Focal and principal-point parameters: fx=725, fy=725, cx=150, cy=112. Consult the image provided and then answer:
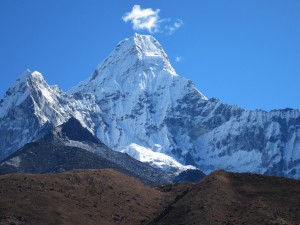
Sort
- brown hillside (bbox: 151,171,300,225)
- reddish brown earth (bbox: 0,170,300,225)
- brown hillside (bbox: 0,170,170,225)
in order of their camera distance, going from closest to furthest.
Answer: brown hillside (bbox: 151,171,300,225) → reddish brown earth (bbox: 0,170,300,225) → brown hillside (bbox: 0,170,170,225)

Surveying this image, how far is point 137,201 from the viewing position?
511 feet

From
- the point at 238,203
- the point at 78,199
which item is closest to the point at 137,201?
the point at 78,199

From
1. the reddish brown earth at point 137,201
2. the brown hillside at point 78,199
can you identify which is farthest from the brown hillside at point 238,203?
the brown hillside at point 78,199

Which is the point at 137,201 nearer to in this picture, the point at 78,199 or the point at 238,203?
the point at 78,199

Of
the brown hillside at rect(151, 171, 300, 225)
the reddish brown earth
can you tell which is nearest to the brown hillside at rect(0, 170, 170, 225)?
the reddish brown earth

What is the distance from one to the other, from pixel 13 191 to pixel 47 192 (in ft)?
22.1

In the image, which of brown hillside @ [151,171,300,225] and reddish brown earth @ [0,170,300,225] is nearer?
brown hillside @ [151,171,300,225]

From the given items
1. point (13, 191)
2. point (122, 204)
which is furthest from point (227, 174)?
point (13, 191)

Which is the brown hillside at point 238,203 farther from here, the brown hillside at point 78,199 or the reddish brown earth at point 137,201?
the brown hillside at point 78,199

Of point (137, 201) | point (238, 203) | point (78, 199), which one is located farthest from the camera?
point (137, 201)

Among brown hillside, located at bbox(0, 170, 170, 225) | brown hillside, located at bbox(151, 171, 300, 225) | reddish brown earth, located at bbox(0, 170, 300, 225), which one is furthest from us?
brown hillside, located at bbox(0, 170, 170, 225)

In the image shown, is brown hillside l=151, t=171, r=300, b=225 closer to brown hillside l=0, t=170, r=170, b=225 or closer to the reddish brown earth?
the reddish brown earth

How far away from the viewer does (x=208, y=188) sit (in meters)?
141

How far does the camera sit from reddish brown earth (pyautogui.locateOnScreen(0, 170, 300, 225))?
125 metres
